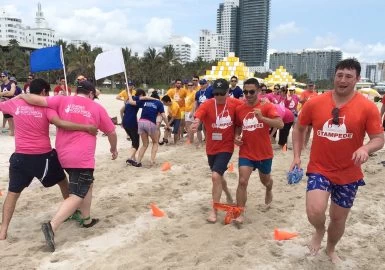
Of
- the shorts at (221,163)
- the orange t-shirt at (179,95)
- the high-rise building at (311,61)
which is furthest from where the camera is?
the high-rise building at (311,61)

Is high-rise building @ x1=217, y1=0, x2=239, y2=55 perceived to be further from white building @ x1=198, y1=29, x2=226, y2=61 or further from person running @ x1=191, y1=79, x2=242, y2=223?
person running @ x1=191, y1=79, x2=242, y2=223

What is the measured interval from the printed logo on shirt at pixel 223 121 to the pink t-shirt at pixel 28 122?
1929 millimetres

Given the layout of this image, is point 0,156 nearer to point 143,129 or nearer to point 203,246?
point 143,129

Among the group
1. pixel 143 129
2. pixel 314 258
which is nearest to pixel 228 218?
pixel 314 258

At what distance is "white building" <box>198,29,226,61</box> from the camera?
157500 mm

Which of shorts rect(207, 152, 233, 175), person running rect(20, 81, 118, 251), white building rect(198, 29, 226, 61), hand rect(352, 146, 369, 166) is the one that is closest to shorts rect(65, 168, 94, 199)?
person running rect(20, 81, 118, 251)

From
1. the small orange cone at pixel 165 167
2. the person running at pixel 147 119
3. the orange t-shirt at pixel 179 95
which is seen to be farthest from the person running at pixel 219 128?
the orange t-shirt at pixel 179 95

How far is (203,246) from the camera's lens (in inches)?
163

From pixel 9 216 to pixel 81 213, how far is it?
2.65ft

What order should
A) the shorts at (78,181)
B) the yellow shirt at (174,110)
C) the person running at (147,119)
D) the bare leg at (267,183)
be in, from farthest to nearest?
the yellow shirt at (174,110), the person running at (147,119), the bare leg at (267,183), the shorts at (78,181)

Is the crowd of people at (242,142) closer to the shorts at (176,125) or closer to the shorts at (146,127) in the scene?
the shorts at (146,127)

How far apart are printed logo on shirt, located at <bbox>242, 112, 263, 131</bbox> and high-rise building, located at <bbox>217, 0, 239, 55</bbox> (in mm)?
142339

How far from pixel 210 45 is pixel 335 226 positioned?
165097 mm

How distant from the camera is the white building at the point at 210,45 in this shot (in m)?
158
